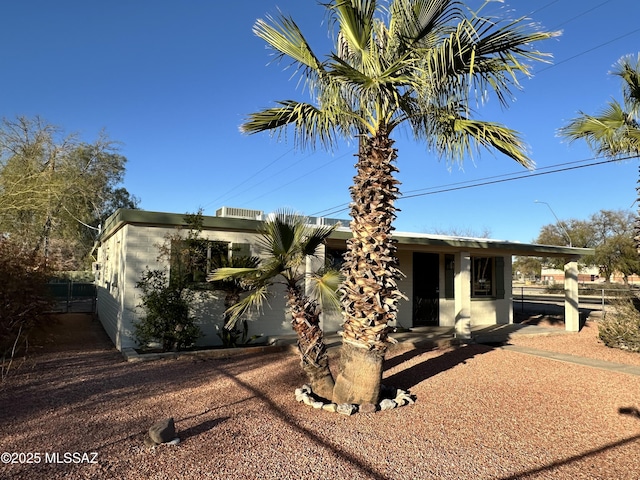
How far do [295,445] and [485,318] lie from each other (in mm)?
12606

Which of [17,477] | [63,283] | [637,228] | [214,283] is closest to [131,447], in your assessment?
[17,477]

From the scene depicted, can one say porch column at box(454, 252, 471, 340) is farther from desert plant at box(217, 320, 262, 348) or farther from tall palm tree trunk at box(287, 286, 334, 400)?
tall palm tree trunk at box(287, 286, 334, 400)

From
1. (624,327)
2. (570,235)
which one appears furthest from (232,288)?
(570,235)

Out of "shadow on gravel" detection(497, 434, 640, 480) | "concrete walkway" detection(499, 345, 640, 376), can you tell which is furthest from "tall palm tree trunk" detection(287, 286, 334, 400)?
"concrete walkway" detection(499, 345, 640, 376)

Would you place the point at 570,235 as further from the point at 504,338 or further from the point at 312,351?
the point at 312,351

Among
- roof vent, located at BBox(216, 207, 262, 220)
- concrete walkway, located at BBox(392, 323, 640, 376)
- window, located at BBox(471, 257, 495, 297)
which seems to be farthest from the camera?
window, located at BBox(471, 257, 495, 297)

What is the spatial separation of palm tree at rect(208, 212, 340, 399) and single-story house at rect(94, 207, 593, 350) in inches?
118

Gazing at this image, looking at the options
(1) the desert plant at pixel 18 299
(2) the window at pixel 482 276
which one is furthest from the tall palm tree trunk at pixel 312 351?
(2) the window at pixel 482 276

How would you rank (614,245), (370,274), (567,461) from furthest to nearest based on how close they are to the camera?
(614,245) < (370,274) < (567,461)

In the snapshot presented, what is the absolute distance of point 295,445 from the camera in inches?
175

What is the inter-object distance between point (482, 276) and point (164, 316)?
11.6m

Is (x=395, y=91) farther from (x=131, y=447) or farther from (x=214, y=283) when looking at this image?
(x=214, y=283)

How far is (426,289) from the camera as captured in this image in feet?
47.1

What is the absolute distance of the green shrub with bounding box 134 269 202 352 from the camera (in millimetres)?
8656
